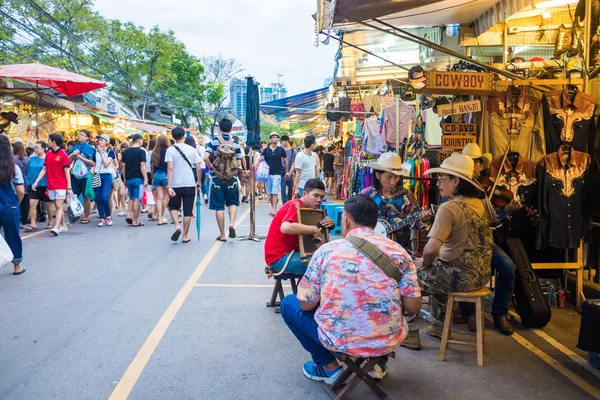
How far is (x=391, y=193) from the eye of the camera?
5.91 m

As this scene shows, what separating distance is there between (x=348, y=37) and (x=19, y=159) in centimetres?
777

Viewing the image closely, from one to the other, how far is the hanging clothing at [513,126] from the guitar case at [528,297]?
114cm

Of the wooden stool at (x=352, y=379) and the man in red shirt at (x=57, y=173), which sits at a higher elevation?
the man in red shirt at (x=57, y=173)

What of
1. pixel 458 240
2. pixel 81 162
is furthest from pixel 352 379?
pixel 81 162

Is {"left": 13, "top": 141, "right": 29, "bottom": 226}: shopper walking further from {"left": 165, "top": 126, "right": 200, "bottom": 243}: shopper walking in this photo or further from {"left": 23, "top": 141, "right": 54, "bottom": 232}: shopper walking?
{"left": 165, "top": 126, "right": 200, "bottom": 243}: shopper walking

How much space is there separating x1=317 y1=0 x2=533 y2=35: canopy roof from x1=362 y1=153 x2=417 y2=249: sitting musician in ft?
6.84

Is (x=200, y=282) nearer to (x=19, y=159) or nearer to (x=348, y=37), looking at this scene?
(x=19, y=159)

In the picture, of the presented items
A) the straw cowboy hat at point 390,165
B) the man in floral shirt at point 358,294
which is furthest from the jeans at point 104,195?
the man in floral shirt at point 358,294

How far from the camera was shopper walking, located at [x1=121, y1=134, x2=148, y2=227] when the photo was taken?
12539 mm

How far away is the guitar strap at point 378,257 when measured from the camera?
136 inches

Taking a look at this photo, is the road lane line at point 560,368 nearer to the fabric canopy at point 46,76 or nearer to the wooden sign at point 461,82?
the wooden sign at point 461,82

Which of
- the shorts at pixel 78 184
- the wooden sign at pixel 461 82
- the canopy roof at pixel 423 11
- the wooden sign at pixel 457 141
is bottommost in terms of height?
the shorts at pixel 78 184

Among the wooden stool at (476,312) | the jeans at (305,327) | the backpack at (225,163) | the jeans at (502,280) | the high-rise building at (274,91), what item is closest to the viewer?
the jeans at (305,327)

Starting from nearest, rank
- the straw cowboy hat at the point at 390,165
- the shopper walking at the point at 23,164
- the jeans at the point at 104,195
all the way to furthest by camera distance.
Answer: the straw cowboy hat at the point at 390,165 → the shopper walking at the point at 23,164 → the jeans at the point at 104,195
